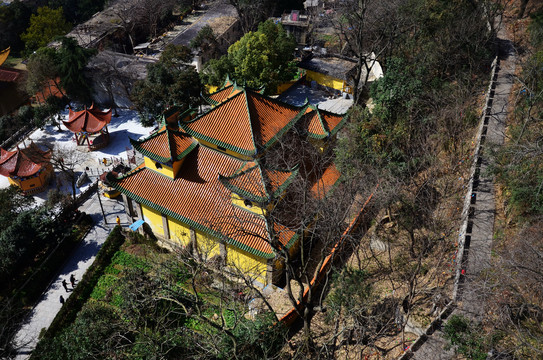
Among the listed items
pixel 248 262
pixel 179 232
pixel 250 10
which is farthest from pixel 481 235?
pixel 250 10

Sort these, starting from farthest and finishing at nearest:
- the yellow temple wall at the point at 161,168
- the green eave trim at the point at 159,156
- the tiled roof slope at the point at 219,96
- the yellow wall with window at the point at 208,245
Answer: the tiled roof slope at the point at 219,96 → the yellow temple wall at the point at 161,168 → the green eave trim at the point at 159,156 → the yellow wall with window at the point at 208,245

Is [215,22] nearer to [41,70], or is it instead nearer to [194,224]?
[41,70]

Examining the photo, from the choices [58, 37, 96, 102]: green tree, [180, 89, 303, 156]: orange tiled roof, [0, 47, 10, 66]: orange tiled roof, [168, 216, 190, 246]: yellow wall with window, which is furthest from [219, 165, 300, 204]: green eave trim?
[0, 47, 10, 66]: orange tiled roof

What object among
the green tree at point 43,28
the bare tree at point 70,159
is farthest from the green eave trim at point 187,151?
the green tree at point 43,28

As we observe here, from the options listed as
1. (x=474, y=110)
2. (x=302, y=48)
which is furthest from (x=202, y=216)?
(x=302, y=48)

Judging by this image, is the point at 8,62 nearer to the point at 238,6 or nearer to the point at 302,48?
the point at 238,6

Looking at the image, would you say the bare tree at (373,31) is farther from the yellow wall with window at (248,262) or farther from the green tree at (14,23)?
the green tree at (14,23)
